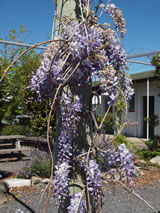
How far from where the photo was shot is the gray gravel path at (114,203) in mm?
3680

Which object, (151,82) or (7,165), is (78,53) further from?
(151,82)

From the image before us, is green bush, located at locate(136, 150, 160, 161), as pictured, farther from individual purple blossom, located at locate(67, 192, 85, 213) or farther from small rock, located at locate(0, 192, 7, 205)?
individual purple blossom, located at locate(67, 192, 85, 213)

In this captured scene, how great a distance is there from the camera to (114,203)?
397 centimetres

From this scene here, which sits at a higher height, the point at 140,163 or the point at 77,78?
the point at 77,78

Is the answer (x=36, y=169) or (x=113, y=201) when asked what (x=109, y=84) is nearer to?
(x=113, y=201)

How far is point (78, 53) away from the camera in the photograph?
4.13ft

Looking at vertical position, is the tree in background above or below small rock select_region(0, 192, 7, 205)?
above

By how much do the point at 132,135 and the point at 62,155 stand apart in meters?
11.6

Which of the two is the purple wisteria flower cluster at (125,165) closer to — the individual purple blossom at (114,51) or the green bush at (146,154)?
the individual purple blossom at (114,51)

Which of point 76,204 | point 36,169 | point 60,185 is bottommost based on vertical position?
point 36,169

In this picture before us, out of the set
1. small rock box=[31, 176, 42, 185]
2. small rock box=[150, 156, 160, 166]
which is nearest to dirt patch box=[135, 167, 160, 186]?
small rock box=[150, 156, 160, 166]

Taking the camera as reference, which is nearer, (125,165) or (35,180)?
(125,165)

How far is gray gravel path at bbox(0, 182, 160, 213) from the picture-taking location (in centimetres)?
368

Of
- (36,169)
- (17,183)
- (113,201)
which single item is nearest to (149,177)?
(113,201)
